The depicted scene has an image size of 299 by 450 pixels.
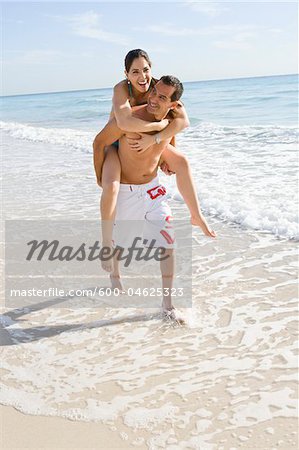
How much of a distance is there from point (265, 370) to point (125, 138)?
5.68 ft

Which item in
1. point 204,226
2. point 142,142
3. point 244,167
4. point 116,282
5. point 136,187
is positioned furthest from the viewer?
point 244,167

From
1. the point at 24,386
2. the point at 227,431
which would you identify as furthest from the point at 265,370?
the point at 24,386

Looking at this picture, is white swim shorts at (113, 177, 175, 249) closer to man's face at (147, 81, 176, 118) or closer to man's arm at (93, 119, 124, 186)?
man's arm at (93, 119, 124, 186)

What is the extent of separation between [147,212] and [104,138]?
596mm

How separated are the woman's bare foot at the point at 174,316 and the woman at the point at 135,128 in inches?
20.0

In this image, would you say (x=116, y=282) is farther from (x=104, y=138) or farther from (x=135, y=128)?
(x=135, y=128)

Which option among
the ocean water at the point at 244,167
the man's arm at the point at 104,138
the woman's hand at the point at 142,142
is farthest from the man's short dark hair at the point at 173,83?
the ocean water at the point at 244,167

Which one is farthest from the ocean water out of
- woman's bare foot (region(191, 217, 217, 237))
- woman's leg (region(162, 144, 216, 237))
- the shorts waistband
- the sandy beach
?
the shorts waistband

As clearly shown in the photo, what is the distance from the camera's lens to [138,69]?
335 cm

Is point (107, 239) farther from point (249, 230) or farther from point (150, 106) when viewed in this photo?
point (249, 230)

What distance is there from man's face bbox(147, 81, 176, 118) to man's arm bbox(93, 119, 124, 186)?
29 centimetres

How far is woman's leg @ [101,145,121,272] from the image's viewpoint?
11.6 ft

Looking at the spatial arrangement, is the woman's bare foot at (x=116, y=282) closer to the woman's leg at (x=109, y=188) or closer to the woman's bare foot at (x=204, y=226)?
the woman's leg at (x=109, y=188)

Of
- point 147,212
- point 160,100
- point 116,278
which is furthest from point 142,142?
point 116,278
